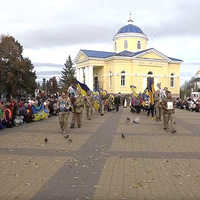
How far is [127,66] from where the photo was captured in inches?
2196

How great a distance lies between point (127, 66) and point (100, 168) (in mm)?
49576

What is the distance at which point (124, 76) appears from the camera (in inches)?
2208

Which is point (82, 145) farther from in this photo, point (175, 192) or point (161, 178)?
point (175, 192)

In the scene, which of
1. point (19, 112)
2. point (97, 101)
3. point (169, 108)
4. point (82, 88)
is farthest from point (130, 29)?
point (169, 108)

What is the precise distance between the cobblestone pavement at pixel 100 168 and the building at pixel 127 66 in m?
42.0

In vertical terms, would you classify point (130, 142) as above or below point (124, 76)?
below

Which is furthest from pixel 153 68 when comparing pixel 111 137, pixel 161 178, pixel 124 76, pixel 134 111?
pixel 161 178

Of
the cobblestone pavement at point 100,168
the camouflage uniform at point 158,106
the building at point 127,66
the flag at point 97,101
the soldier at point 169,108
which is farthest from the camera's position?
the building at point 127,66

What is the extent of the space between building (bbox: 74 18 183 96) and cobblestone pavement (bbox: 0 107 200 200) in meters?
42.0

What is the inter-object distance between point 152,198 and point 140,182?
885mm

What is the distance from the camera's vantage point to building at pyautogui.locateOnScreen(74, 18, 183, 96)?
55.4 m

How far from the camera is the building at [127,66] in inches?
2181

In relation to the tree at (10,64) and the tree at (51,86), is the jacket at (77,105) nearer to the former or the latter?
the tree at (10,64)

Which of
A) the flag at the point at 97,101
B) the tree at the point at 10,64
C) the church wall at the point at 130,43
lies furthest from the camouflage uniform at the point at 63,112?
the church wall at the point at 130,43
